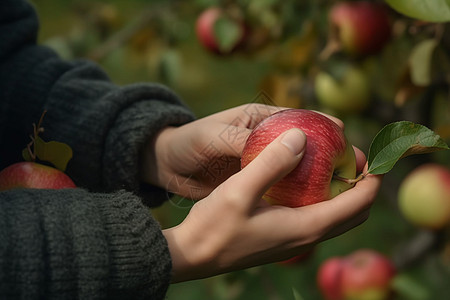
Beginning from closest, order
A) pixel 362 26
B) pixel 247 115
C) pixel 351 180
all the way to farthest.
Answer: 1. pixel 351 180
2. pixel 247 115
3. pixel 362 26

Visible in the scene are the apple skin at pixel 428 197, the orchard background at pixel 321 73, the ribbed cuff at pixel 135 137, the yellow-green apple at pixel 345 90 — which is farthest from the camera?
the yellow-green apple at pixel 345 90

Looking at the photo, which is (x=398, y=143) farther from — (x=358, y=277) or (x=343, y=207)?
(x=358, y=277)

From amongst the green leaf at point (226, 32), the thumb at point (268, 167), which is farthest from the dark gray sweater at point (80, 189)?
the green leaf at point (226, 32)

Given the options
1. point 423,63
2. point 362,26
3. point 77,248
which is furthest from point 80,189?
point 362,26

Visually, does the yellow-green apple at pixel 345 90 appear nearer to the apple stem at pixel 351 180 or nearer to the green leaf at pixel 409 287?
the green leaf at pixel 409 287

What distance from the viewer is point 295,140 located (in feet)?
2.35

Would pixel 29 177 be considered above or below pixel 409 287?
above

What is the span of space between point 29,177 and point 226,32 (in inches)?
30.5

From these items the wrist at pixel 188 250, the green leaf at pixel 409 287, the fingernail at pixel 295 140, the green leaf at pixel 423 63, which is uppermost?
the fingernail at pixel 295 140

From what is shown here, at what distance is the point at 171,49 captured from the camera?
6.02 ft

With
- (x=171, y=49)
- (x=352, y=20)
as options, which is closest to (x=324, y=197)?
(x=352, y=20)

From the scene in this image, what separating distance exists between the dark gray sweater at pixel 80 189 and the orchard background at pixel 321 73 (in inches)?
5.6

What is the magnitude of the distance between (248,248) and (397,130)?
213mm

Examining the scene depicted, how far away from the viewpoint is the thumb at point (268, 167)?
692 mm
